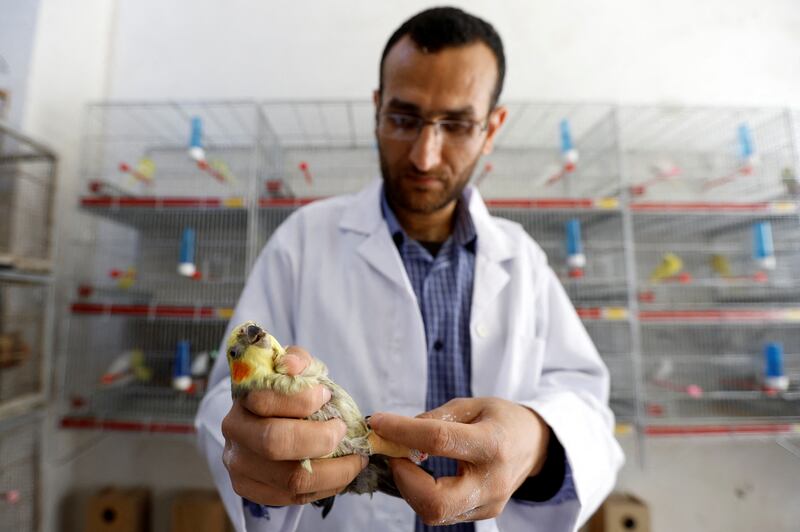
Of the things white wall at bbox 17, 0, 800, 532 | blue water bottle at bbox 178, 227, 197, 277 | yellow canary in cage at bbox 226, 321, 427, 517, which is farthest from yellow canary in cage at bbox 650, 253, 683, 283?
blue water bottle at bbox 178, 227, 197, 277

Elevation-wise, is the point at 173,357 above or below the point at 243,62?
below

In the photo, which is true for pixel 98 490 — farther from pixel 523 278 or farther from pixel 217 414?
pixel 523 278

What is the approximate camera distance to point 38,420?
5.46ft

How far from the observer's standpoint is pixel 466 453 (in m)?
0.50

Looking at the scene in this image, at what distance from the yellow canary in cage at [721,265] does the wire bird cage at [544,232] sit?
0.02 meters

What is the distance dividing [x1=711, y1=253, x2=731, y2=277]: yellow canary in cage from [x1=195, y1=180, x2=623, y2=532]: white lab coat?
1.84 meters

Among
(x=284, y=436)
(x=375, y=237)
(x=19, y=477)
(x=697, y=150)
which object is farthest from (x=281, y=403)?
(x=697, y=150)

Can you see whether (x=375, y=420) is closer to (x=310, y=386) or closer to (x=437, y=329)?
(x=310, y=386)

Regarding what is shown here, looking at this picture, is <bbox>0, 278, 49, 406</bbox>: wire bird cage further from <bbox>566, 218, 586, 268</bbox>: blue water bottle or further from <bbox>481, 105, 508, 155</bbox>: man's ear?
<bbox>566, 218, 586, 268</bbox>: blue water bottle

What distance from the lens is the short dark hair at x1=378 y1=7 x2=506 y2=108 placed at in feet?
2.48

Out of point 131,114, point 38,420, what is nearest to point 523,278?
point 38,420

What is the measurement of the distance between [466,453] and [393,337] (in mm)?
367

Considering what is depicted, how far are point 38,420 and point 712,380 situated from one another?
3482 millimetres

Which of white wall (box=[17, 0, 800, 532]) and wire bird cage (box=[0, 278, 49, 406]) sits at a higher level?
white wall (box=[17, 0, 800, 532])
